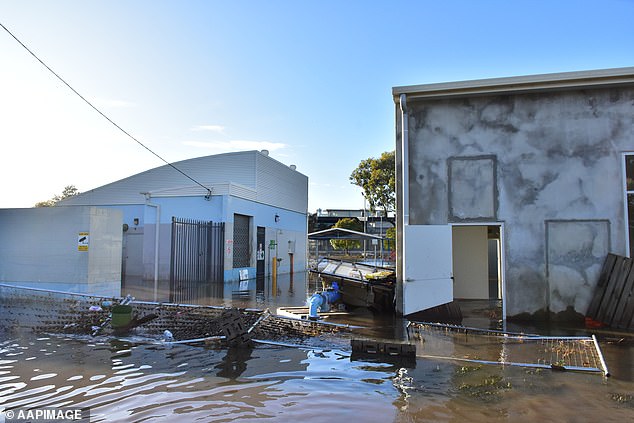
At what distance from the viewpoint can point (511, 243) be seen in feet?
33.4

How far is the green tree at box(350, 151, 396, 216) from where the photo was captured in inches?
1346

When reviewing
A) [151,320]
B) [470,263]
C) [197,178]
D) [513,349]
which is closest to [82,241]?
[151,320]

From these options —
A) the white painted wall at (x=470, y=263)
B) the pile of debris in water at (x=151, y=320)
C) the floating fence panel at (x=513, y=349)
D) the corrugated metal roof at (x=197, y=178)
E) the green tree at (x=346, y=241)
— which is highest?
the corrugated metal roof at (x=197, y=178)

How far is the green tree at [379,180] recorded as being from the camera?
34188 millimetres

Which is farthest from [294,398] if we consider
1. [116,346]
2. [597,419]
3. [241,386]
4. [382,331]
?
[382,331]

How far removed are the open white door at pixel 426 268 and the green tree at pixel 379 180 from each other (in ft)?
77.0

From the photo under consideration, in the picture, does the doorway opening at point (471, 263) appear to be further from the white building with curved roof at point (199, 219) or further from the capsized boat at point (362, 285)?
the white building with curved roof at point (199, 219)

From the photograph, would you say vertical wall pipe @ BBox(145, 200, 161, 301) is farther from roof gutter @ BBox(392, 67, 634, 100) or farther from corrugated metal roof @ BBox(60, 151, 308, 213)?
roof gutter @ BBox(392, 67, 634, 100)

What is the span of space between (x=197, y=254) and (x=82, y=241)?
24.4 feet

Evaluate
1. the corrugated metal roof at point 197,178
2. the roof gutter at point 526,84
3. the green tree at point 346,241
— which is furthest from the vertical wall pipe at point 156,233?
the green tree at point 346,241

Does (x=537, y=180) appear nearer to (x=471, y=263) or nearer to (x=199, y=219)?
(x=471, y=263)

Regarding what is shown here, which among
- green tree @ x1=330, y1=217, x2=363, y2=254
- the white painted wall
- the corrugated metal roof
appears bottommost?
the white painted wall

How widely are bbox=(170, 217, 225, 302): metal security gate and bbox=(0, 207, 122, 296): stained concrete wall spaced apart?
217 inches

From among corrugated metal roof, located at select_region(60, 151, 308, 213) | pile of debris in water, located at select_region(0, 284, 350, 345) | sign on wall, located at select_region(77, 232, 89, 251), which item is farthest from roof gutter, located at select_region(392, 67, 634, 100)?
corrugated metal roof, located at select_region(60, 151, 308, 213)
